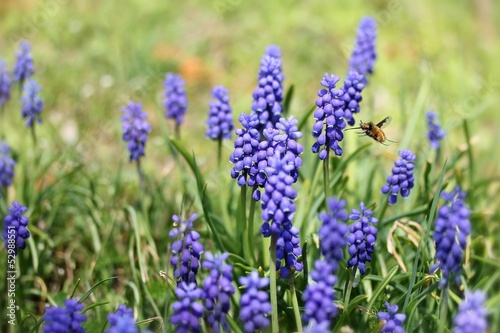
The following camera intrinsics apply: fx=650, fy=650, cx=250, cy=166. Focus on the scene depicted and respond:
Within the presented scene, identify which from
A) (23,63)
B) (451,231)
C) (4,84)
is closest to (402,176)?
(451,231)

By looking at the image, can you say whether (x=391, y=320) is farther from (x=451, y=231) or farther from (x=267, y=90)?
(x=267, y=90)

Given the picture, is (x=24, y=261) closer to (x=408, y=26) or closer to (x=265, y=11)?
(x=265, y=11)

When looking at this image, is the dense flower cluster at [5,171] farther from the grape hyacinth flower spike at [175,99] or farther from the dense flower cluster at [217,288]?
the dense flower cluster at [217,288]

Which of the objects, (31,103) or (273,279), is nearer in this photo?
(273,279)

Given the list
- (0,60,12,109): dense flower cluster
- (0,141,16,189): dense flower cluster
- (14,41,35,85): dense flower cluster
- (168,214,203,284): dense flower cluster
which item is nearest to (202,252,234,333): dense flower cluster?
(168,214,203,284): dense flower cluster

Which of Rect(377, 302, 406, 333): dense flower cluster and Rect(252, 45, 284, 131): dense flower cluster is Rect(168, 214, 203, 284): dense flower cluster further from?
Rect(252, 45, 284, 131): dense flower cluster

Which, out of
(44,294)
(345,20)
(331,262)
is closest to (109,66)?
(345,20)
